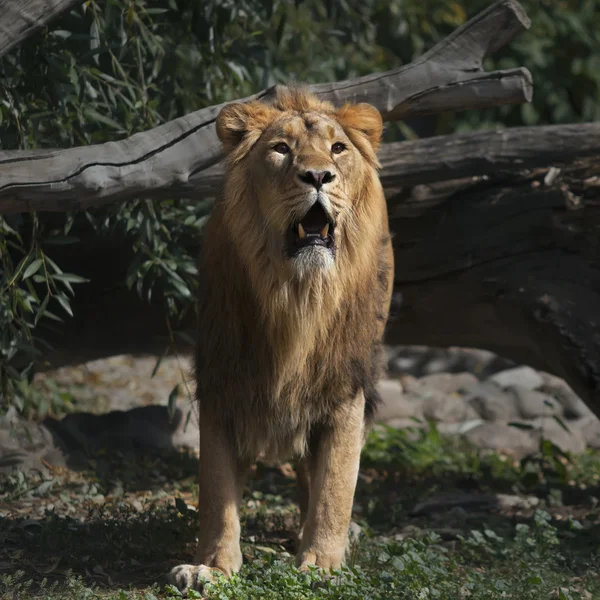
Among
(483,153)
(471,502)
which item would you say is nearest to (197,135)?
(483,153)

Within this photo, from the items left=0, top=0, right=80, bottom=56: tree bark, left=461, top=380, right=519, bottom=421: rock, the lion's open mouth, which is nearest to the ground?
left=461, top=380, right=519, bottom=421: rock

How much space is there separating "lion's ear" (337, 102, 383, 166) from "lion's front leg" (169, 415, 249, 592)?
136 cm

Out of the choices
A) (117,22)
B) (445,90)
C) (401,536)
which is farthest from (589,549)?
(117,22)

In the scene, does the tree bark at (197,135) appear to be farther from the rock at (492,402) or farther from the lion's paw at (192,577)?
the rock at (492,402)

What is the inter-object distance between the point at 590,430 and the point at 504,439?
96 cm

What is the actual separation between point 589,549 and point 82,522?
8.16 ft

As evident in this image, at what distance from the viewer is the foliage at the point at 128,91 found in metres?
5.05

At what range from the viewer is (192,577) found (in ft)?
13.0

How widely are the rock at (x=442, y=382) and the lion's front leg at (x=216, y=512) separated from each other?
5101 mm

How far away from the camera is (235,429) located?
14.3ft

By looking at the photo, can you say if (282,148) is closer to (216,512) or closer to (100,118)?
(100,118)

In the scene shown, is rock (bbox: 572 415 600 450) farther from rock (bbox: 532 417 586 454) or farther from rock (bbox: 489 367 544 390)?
rock (bbox: 489 367 544 390)

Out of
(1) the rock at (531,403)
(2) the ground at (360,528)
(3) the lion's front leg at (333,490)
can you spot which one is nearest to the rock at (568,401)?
(1) the rock at (531,403)

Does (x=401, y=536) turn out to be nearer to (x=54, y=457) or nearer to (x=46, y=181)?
(x=54, y=457)
